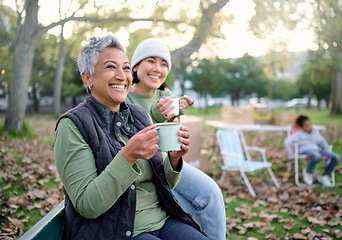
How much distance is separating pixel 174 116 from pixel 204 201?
2.38ft

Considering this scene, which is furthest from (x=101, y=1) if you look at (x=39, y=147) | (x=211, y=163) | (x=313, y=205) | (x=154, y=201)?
(x=154, y=201)

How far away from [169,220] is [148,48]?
1.51 metres

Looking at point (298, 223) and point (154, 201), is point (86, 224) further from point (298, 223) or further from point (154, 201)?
point (298, 223)

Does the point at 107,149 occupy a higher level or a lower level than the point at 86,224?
higher

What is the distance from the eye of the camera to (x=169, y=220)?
182cm

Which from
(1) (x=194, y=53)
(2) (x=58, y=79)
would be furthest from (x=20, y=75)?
(2) (x=58, y=79)

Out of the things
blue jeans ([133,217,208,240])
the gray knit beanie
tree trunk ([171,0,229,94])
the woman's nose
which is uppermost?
tree trunk ([171,0,229,94])

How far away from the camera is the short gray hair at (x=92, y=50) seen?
1606mm

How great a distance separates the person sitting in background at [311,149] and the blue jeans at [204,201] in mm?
4244

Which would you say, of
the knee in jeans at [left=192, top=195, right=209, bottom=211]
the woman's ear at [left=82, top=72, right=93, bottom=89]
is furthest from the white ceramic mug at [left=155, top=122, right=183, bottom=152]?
the knee in jeans at [left=192, top=195, right=209, bottom=211]

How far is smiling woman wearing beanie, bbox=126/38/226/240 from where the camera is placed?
81.5 inches

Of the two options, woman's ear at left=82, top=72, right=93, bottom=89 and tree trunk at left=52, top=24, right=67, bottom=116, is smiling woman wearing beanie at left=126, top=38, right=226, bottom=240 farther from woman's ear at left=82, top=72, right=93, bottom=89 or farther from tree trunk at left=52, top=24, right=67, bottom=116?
tree trunk at left=52, top=24, right=67, bottom=116

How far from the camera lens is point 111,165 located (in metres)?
1.34

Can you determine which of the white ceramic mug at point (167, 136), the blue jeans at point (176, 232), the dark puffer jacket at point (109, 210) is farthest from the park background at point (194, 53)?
the blue jeans at point (176, 232)
